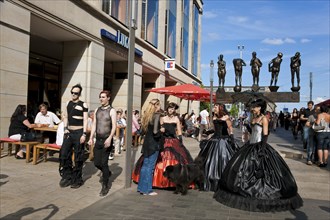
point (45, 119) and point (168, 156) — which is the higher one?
point (45, 119)

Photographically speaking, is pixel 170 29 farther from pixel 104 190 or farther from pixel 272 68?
pixel 104 190

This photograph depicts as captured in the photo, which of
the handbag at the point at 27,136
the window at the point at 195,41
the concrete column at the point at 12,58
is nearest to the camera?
the handbag at the point at 27,136

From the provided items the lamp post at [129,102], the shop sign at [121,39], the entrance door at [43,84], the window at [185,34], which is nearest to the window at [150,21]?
the shop sign at [121,39]

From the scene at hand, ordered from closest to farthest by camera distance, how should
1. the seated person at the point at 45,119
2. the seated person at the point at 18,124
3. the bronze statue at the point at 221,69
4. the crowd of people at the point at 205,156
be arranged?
the crowd of people at the point at 205,156 → the seated person at the point at 18,124 → the seated person at the point at 45,119 → the bronze statue at the point at 221,69

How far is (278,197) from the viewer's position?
4891 mm

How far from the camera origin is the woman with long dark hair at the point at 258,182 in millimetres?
4855

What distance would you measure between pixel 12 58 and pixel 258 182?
7653 mm

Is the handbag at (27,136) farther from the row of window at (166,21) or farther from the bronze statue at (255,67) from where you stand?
the bronze statue at (255,67)

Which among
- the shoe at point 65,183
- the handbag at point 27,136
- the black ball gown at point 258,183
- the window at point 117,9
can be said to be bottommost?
the shoe at point 65,183

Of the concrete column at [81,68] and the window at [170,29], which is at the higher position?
the window at [170,29]

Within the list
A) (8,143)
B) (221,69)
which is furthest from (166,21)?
(8,143)

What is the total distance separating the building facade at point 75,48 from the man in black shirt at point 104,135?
2.07 metres

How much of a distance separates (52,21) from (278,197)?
9.38 meters

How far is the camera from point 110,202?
5094 mm
